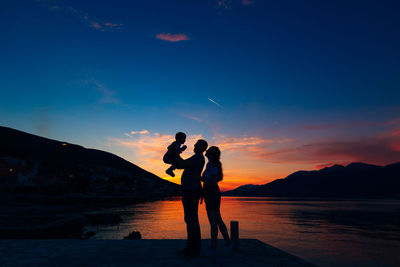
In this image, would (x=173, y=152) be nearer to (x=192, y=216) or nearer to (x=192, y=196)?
(x=192, y=196)

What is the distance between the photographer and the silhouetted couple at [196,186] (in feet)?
19.4

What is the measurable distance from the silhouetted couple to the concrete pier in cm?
48

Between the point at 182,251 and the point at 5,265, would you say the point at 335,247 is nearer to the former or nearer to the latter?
Result: the point at 182,251

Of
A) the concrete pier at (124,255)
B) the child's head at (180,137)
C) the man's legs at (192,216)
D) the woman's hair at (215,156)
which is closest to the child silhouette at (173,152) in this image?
the child's head at (180,137)

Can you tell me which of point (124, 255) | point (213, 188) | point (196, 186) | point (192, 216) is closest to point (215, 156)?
point (213, 188)

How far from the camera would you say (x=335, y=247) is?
2659 cm

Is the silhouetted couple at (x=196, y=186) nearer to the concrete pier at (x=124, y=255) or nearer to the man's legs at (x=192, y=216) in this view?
the man's legs at (x=192, y=216)

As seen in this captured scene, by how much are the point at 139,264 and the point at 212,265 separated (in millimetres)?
1550

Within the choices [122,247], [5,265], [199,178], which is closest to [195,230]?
[199,178]

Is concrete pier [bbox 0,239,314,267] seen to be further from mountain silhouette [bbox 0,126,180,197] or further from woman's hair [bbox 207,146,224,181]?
mountain silhouette [bbox 0,126,180,197]

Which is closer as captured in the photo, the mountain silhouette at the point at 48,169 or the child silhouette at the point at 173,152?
the child silhouette at the point at 173,152

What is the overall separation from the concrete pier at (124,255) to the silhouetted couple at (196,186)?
48 cm

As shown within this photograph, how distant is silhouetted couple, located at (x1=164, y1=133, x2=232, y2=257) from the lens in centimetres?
591

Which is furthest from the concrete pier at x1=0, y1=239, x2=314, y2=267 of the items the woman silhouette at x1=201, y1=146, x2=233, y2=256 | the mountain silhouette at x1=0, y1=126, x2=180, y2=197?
the mountain silhouette at x1=0, y1=126, x2=180, y2=197
